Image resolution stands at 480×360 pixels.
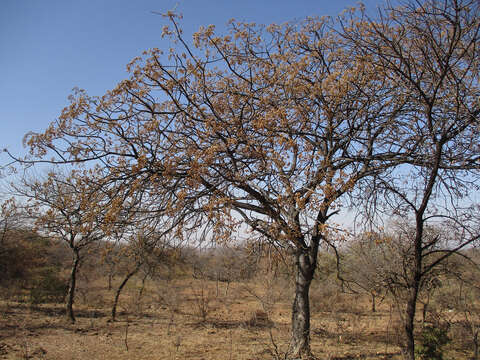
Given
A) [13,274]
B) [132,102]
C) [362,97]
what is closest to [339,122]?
[362,97]

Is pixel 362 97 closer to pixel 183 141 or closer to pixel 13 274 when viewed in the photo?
pixel 183 141

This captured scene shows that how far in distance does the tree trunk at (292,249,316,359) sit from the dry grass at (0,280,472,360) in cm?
48

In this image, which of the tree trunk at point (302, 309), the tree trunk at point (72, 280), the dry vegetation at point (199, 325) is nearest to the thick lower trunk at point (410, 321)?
the dry vegetation at point (199, 325)

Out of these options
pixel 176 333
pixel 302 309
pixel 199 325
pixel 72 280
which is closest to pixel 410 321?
pixel 302 309

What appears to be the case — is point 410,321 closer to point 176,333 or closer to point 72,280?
point 176,333

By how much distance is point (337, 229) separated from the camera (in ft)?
12.7

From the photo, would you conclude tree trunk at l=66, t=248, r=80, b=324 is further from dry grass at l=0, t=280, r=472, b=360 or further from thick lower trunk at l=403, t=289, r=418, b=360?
thick lower trunk at l=403, t=289, r=418, b=360

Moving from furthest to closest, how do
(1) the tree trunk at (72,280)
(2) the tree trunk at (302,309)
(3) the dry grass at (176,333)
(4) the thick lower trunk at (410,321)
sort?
(1) the tree trunk at (72,280), (3) the dry grass at (176,333), (2) the tree trunk at (302,309), (4) the thick lower trunk at (410,321)

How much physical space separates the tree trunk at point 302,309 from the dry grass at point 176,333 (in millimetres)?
479

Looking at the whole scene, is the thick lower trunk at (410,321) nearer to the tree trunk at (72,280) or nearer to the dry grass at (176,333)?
the dry grass at (176,333)

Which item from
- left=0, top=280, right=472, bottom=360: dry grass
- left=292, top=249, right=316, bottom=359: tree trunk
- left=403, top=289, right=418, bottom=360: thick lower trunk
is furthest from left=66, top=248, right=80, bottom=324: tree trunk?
left=403, top=289, right=418, bottom=360: thick lower trunk

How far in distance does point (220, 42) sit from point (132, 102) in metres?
1.85

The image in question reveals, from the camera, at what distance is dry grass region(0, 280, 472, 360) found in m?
7.55

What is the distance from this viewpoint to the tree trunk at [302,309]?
20.1 feet
